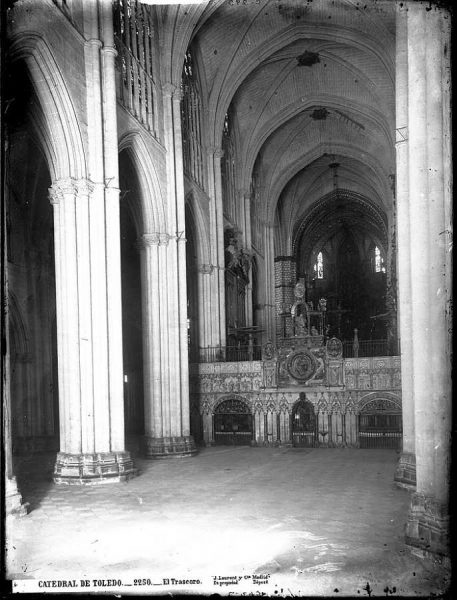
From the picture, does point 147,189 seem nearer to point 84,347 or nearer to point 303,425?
point 84,347

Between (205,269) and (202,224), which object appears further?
(205,269)

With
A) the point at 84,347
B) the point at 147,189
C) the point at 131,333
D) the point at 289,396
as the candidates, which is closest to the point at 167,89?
the point at 147,189

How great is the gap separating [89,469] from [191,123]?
15328mm

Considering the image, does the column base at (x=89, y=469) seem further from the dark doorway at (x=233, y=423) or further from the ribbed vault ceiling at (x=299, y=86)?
the ribbed vault ceiling at (x=299, y=86)

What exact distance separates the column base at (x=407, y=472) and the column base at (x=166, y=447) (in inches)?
310

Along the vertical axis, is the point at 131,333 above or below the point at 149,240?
below

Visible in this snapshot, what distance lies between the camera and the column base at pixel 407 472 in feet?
39.0

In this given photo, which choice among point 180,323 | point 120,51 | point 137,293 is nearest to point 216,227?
point 137,293

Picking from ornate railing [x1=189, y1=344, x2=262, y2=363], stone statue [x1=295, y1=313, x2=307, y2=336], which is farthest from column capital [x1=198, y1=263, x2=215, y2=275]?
stone statue [x1=295, y1=313, x2=307, y2=336]

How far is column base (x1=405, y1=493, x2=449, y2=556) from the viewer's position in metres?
7.06

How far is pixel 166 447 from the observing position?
1847 cm

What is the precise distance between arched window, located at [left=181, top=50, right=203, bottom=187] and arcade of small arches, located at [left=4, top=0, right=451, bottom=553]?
0.40 feet

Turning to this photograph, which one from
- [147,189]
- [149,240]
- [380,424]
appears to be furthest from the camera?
[380,424]

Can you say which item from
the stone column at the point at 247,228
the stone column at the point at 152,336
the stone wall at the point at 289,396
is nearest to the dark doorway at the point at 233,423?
the stone wall at the point at 289,396
